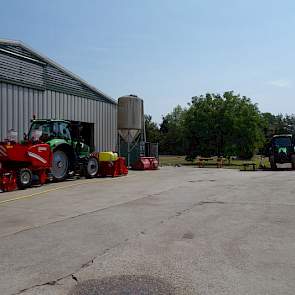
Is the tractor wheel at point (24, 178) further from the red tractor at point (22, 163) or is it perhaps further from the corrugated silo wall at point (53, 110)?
the corrugated silo wall at point (53, 110)

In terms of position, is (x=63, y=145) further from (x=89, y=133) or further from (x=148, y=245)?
(x=148, y=245)

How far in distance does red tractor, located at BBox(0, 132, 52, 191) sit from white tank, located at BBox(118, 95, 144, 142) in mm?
13801

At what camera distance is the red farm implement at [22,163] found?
57.3ft

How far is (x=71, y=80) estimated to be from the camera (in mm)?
27781

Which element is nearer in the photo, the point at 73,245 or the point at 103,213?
the point at 73,245

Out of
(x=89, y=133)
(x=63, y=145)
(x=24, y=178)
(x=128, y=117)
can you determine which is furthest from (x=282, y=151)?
(x=24, y=178)

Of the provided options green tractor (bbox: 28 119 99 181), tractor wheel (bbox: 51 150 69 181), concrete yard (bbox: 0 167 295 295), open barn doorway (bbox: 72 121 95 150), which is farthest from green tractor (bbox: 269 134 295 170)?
concrete yard (bbox: 0 167 295 295)

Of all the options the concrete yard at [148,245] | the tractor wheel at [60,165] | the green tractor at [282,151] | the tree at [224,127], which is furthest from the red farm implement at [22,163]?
the tree at [224,127]

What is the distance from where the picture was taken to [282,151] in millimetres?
33406

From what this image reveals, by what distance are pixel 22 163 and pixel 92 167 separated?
5.24 m

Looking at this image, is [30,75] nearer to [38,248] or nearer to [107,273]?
[38,248]

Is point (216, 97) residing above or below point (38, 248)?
above

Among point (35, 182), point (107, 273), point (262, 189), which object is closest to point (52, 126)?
point (35, 182)

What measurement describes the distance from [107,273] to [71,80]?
22.4 m
